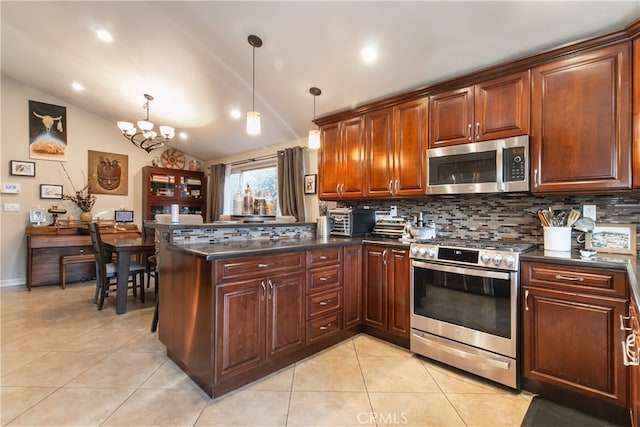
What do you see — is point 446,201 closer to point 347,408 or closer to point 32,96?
point 347,408

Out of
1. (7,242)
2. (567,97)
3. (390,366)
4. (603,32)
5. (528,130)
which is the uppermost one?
(603,32)

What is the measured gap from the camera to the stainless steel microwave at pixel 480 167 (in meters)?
2.12

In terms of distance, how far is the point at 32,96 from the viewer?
4.67 m

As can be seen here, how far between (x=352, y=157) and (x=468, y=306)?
6.16 ft

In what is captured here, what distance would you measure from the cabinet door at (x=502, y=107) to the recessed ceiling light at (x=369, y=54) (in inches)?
35.3

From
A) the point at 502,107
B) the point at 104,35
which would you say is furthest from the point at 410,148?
the point at 104,35

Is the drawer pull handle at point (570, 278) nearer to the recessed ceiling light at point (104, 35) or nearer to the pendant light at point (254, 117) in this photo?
the pendant light at point (254, 117)

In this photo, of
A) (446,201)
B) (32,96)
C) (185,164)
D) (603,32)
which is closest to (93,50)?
(32,96)

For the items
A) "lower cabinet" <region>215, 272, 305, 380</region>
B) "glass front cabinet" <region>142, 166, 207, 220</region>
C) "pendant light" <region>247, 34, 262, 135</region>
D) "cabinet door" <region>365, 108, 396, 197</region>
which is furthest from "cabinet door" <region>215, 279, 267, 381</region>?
"glass front cabinet" <region>142, 166, 207, 220</region>

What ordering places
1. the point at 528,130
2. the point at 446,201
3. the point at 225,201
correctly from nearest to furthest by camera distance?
the point at 528,130 < the point at 446,201 < the point at 225,201

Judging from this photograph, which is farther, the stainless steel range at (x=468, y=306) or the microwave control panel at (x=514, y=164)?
the microwave control panel at (x=514, y=164)

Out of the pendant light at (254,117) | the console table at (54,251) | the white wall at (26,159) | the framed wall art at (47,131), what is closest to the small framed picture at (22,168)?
the white wall at (26,159)

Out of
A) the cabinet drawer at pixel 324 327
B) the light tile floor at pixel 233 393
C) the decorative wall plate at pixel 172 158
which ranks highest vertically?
the decorative wall plate at pixel 172 158

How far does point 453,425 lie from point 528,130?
80.6 inches
